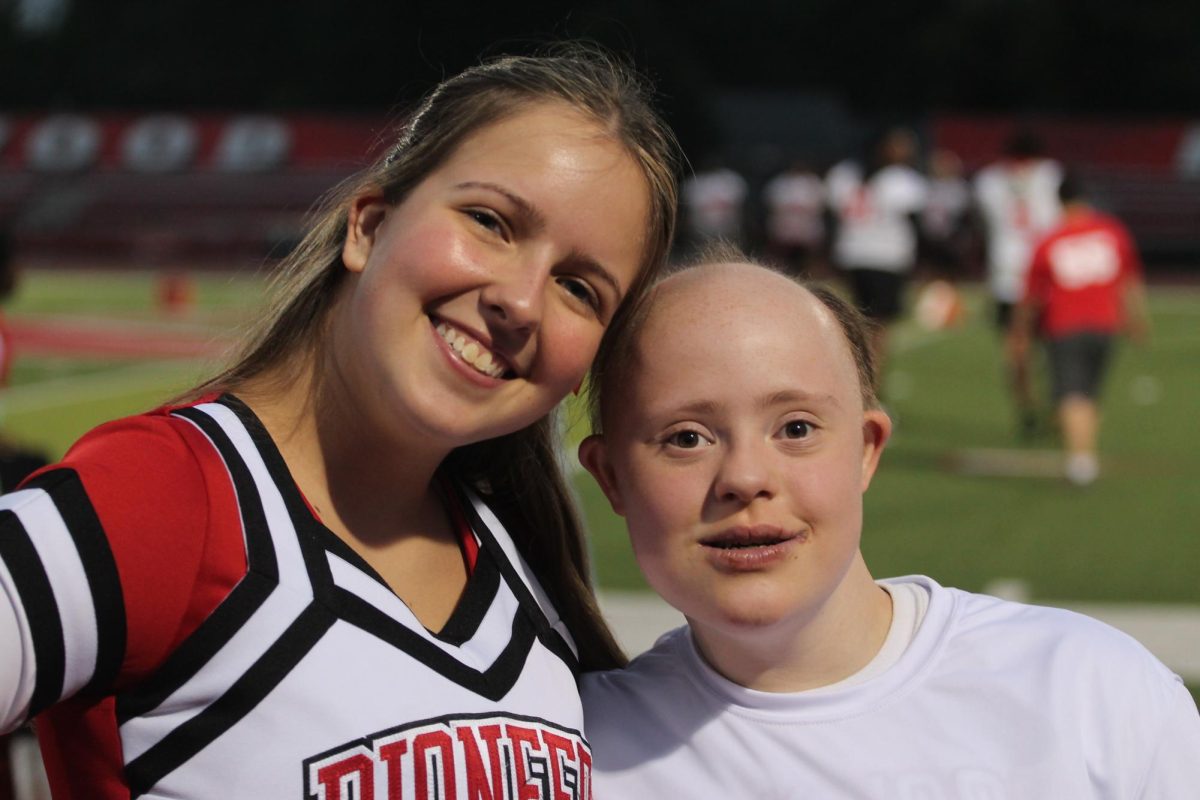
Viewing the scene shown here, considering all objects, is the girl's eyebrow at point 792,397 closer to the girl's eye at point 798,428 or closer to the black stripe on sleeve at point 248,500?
the girl's eye at point 798,428

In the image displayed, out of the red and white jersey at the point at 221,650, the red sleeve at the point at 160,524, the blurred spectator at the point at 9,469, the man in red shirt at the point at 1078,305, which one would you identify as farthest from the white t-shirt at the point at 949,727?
the man in red shirt at the point at 1078,305

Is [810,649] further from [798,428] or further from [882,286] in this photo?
[882,286]

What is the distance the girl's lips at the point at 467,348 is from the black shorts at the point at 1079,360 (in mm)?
8062

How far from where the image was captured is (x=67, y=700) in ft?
5.11

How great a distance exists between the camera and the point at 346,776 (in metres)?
1.65

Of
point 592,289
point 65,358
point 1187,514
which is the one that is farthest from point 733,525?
point 65,358

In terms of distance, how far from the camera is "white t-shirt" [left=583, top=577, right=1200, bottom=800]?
1.79m

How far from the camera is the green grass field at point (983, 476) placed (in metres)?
6.80

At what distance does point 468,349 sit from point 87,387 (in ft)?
42.5

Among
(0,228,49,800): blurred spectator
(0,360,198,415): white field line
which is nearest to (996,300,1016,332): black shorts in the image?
(0,360,198,415): white field line

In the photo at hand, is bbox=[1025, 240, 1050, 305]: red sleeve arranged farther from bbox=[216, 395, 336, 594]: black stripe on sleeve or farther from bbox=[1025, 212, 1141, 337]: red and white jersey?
bbox=[216, 395, 336, 594]: black stripe on sleeve

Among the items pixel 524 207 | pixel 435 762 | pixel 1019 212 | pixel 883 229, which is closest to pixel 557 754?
pixel 435 762

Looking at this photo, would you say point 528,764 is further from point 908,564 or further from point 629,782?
point 908,564

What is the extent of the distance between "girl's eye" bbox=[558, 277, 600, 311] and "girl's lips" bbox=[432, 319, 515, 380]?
0.13m
